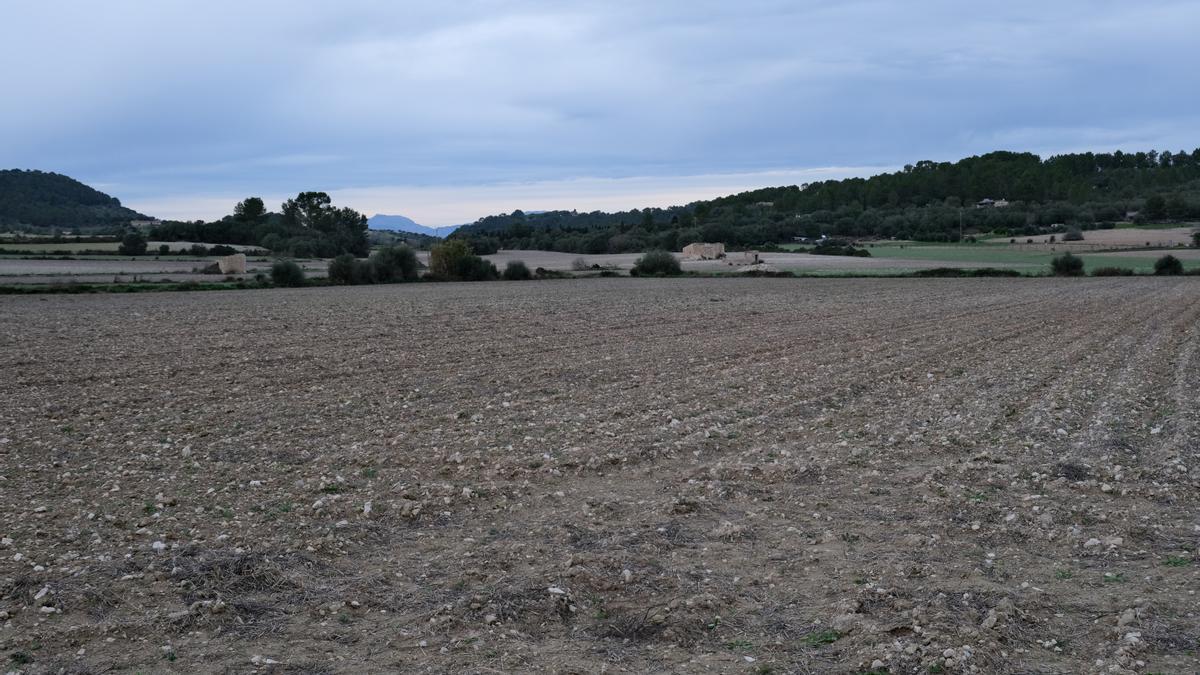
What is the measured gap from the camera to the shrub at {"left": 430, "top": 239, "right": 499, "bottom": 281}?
73.3 metres

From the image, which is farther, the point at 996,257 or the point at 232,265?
the point at 996,257

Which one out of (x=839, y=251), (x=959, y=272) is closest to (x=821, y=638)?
(x=959, y=272)

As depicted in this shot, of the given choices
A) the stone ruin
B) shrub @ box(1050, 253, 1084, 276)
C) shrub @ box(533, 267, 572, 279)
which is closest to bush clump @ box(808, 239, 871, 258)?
shrub @ box(1050, 253, 1084, 276)

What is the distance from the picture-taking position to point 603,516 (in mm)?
8836

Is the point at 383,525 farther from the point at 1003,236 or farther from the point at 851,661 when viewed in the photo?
the point at 1003,236

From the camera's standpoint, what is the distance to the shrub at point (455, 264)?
73.3 metres

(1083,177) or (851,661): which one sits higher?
(1083,177)

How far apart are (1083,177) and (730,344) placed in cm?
18588

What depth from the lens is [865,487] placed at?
978cm

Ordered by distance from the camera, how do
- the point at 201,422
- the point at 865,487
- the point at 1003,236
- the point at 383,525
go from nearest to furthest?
the point at 383,525 → the point at 865,487 → the point at 201,422 → the point at 1003,236

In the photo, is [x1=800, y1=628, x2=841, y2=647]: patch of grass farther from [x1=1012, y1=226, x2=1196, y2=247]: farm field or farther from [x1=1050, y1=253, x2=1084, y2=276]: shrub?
[x1=1012, y1=226, x2=1196, y2=247]: farm field

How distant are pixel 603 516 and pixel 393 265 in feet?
209

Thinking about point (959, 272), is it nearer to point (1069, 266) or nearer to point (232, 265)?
point (1069, 266)

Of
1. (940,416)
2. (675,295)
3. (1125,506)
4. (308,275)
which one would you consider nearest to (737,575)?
(1125,506)
